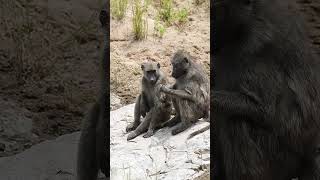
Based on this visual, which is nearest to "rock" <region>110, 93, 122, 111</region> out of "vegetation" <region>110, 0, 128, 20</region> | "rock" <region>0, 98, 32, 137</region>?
"vegetation" <region>110, 0, 128, 20</region>

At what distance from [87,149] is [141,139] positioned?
29 centimetres

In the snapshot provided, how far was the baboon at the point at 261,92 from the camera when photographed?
9.86ft

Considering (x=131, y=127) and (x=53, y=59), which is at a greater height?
(x=53, y=59)

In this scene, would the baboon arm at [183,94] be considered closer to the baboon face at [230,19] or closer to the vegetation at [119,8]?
the vegetation at [119,8]

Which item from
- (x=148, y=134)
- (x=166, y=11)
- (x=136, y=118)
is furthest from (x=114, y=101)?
(x=166, y=11)

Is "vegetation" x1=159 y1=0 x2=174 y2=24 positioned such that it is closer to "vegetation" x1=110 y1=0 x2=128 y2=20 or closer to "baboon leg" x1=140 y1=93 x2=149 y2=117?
"vegetation" x1=110 y1=0 x2=128 y2=20

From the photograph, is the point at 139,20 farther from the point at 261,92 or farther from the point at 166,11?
the point at 261,92

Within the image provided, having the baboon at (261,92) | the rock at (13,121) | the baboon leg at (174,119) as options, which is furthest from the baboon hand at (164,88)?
the rock at (13,121)

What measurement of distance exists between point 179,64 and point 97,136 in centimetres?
63

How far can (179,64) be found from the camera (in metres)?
3.59

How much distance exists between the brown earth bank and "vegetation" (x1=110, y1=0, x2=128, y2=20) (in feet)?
0.10

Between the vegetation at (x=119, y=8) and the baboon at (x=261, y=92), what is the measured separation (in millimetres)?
764

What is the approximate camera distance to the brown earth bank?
3820 mm

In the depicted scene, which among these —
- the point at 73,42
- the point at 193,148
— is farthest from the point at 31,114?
the point at 193,148
